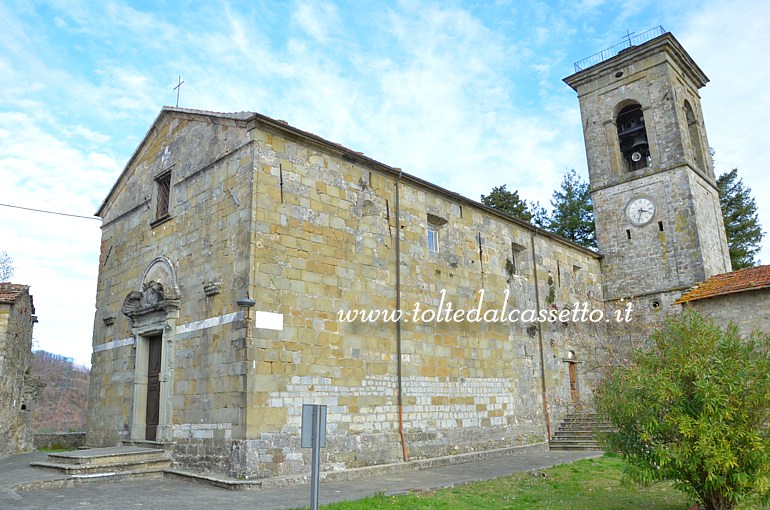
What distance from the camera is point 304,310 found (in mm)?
10922

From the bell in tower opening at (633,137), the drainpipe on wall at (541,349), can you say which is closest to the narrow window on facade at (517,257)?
the drainpipe on wall at (541,349)

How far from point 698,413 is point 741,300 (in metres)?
10.4

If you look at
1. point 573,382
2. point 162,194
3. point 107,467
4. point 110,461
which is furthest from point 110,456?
point 573,382

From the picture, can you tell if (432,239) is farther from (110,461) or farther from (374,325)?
(110,461)

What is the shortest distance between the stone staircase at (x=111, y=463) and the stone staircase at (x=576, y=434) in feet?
33.8

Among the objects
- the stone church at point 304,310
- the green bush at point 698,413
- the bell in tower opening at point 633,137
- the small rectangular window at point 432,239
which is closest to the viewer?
the green bush at point 698,413

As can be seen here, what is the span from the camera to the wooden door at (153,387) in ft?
39.8

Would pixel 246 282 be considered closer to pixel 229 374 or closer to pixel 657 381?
pixel 229 374

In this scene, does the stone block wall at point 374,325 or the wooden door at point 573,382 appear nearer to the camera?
the stone block wall at point 374,325

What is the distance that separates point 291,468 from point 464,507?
355 cm

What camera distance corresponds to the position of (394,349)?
493 inches

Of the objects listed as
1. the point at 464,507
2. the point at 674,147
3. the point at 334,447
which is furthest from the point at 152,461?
the point at 674,147

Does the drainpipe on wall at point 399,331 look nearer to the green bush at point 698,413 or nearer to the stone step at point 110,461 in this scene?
the stone step at point 110,461

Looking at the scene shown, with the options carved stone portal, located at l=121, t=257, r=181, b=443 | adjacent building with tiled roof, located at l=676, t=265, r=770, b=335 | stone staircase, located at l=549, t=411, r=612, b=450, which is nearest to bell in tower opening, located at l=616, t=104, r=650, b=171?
adjacent building with tiled roof, located at l=676, t=265, r=770, b=335
